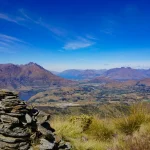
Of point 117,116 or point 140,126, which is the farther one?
point 117,116

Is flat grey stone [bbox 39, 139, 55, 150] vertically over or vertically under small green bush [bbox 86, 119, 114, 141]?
over

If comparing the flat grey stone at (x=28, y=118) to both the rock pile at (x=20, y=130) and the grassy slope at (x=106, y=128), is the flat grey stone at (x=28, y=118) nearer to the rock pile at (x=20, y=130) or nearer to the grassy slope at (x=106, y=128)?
the rock pile at (x=20, y=130)

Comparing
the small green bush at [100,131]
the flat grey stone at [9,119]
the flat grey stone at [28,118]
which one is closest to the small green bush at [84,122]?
the small green bush at [100,131]

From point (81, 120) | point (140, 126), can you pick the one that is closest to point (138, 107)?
point (140, 126)

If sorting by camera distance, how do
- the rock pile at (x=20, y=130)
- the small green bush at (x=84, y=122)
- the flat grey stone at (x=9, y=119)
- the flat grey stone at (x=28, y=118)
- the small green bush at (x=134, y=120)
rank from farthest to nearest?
the small green bush at (x=84, y=122)
the small green bush at (x=134, y=120)
the flat grey stone at (x=28, y=118)
the flat grey stone at (x=9, y=119)
the rock pile at (x=20, y=130)

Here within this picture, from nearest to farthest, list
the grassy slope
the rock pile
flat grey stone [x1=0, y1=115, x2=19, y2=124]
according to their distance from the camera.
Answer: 1. the rock pile
2. flat grey stone [x1=0, y1=115, x2=19, y2=124]
3. the grassy slope

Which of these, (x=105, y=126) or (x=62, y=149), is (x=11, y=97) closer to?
(x=62, y=149)

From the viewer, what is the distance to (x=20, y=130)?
28.5 feet

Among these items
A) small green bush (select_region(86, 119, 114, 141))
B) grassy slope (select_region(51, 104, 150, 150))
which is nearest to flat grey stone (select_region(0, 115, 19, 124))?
grassy slope (select_region(51, 104, 150, 150))

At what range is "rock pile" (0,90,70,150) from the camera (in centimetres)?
831

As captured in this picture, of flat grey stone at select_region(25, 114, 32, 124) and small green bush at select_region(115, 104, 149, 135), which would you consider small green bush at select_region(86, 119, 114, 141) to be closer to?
small green bush at select_region(115, 104, 149, 135)

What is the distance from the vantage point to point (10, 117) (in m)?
8.76

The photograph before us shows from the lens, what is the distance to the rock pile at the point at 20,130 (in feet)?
27.3

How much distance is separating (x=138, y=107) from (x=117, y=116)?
1581mm
